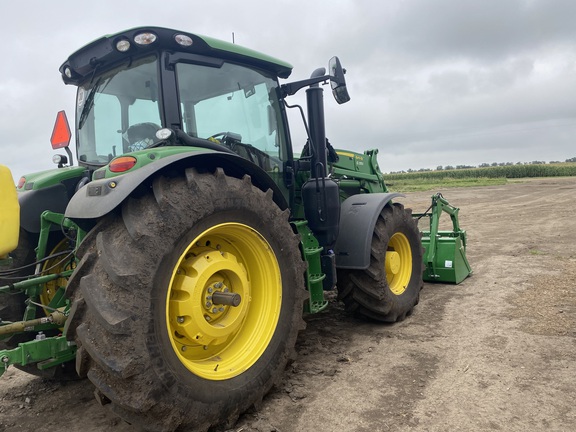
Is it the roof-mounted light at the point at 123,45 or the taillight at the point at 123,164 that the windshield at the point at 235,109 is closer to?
the roof-mounted light at the point at 123,45

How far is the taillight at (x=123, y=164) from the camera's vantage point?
97.9 inches

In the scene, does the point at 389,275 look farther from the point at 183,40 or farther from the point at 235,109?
the point at 183,40

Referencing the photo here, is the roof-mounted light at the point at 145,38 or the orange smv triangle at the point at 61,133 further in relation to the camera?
the orange smv triangle at the point at 61,133

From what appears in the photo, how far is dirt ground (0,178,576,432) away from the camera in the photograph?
264cm

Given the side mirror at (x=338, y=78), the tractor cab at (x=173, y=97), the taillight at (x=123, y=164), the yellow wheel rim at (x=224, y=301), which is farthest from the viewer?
the side mirror at (x=338, y=78)

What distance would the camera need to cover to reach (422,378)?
10.4 ft

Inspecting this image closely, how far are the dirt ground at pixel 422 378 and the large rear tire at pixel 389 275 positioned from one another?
0.67 feet

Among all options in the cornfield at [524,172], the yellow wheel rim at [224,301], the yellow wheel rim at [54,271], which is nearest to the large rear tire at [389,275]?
the yellow wheel rim at [224,301]

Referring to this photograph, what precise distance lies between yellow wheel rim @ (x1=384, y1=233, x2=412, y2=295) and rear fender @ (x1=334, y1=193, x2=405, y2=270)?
24.0 inches

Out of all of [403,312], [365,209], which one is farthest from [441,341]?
[365,209]

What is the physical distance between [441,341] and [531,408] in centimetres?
121

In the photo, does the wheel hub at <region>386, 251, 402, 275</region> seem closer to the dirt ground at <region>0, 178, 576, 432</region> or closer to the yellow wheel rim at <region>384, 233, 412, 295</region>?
the yellow wheel rim at <region>384, 233, 412, 295</region>

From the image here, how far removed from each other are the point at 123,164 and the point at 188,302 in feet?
2.82

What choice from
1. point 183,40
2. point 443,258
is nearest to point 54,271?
point 183,40
